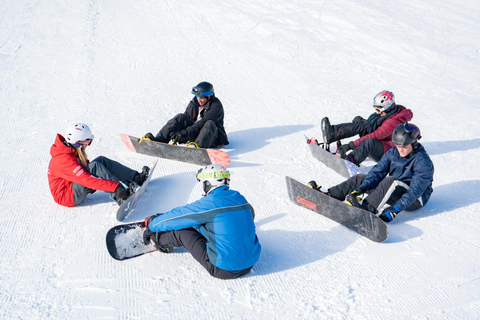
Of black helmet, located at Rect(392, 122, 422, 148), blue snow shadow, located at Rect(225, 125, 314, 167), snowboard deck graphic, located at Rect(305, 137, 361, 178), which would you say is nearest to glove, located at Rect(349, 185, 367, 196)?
black helmet, located at Rect(392, 122, 422, 148)

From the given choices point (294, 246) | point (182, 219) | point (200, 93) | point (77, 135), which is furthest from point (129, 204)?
point (200, 93)

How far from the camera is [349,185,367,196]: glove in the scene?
462cm

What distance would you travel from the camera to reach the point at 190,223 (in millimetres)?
3416

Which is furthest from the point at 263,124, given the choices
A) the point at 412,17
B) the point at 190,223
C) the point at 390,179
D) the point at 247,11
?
the point at 412,17

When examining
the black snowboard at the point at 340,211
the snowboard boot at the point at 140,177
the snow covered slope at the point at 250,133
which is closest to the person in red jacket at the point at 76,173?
the snow covered slope at the point at 250,133

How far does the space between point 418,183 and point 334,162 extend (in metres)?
1.56

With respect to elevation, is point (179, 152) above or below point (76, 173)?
below

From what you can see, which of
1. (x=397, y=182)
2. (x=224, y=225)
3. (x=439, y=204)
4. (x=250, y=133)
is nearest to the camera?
(x=224, y=225)

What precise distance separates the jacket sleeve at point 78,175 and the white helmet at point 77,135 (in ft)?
0.59

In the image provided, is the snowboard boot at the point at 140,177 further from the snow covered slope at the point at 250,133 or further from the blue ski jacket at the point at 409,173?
the blue ski jacket at the point at 409,173

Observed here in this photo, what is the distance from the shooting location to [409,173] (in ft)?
14.9

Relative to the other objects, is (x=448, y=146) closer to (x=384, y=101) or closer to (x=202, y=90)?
(x=384, y=101)

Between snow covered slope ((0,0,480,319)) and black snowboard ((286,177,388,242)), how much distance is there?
0.10 metres

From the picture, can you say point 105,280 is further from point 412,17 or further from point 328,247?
point 412,17
